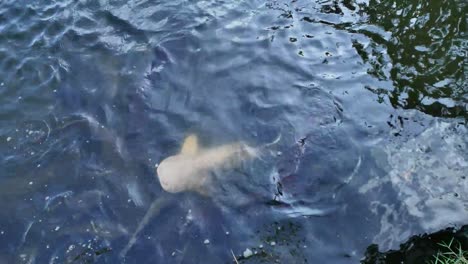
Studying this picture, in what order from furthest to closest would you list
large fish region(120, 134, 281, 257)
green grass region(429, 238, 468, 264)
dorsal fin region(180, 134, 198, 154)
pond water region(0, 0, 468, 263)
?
dorsal fin region(180, 134, 198, 154), large fish region(120, 134, 281, 257), pond water region(0, 0, 468, 263), green grass region(429, 238, 468, 264)

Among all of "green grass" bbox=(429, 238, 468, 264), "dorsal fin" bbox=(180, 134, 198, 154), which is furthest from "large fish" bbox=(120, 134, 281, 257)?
"green grass" bbox=(429, 238, 468, 264)

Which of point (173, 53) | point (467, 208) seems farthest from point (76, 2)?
point (467, 208)

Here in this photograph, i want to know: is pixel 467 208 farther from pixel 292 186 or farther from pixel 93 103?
pixel 93 103

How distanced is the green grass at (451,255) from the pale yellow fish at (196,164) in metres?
2.41

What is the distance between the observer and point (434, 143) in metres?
5.96

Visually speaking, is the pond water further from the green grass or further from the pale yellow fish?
the green grass

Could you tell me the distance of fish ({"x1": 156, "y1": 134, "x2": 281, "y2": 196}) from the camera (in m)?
5.88

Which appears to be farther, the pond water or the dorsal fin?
the dorsal fin

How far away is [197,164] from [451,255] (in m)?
3.11

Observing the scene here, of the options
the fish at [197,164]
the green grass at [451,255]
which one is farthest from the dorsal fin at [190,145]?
the green grass at [451,255]

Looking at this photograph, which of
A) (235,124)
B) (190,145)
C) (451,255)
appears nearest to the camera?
(451,255)

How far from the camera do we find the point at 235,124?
21.5 ft

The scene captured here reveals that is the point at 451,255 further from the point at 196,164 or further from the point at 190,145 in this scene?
the point at 190,145

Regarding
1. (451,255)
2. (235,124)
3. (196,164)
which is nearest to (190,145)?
(196,164)
